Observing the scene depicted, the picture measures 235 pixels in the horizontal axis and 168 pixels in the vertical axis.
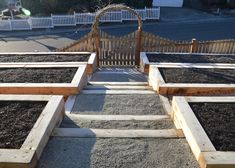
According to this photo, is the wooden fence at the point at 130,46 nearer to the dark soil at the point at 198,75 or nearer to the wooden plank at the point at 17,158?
the dark soil at the point at 198,75

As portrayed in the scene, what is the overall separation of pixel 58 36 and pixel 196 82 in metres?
13.9

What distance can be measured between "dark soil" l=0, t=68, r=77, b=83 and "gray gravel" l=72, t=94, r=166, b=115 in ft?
2.99

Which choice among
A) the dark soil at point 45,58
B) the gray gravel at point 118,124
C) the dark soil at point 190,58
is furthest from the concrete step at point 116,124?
the dark soil at point 190,58

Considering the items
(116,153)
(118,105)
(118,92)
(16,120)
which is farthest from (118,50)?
(116,153)

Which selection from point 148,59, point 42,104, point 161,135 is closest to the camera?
point 161,135

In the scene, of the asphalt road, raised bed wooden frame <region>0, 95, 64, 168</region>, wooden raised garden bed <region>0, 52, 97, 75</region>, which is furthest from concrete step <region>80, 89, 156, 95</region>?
the asphalt road

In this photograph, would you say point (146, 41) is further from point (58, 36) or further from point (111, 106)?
point (58, 36)

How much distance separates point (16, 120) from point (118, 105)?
7.27ft

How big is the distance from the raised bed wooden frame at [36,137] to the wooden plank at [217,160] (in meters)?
2.14

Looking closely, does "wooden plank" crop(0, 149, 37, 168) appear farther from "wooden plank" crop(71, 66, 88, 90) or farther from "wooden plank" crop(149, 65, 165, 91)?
"wooden plank" crop(149, 65, 165, 91)

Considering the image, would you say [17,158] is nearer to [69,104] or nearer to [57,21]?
[69,104]

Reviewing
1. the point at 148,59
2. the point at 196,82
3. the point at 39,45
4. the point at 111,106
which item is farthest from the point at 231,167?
the point at 39,45

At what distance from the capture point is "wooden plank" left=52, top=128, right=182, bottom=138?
171 inches

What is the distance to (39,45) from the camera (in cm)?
1683
